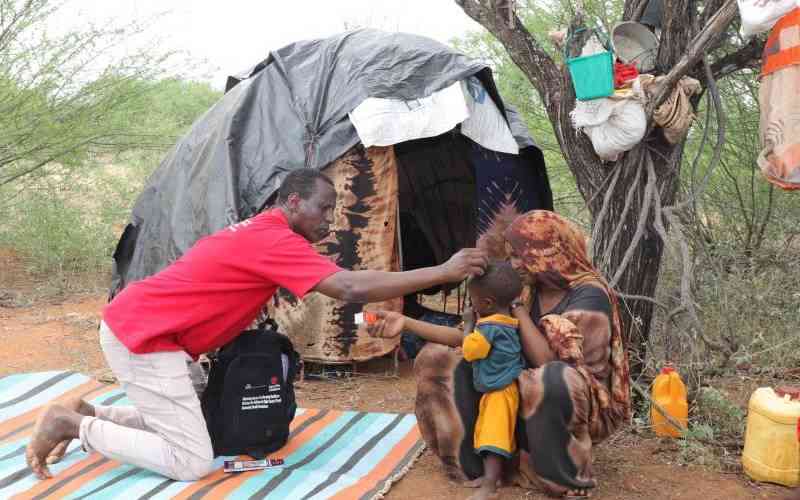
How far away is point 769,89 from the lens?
3676 millimetres

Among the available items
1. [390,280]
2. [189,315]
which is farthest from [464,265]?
[189,315]

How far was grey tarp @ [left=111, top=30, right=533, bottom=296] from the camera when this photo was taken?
196 inches

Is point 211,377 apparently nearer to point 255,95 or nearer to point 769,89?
point 255,95

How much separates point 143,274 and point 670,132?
3391 millimetres

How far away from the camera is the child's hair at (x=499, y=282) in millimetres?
3160

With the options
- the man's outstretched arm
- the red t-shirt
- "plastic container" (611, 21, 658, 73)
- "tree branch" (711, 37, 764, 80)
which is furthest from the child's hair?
"tree branch" (711, 37, 764, 80)

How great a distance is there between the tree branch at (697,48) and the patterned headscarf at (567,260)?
102cm

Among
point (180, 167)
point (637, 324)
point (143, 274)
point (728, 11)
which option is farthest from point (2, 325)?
point (728, 11)

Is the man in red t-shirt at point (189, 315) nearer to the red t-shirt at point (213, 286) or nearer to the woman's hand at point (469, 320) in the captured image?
the red t-shirt at point (213, 286)

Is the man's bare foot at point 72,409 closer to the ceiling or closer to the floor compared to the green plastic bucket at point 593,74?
closer to the floor

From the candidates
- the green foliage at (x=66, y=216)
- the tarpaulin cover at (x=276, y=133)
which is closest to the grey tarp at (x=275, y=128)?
the tarpaulin cover at (x=276, y=133)

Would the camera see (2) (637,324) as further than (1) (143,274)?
No

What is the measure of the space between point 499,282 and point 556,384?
0.43 metres

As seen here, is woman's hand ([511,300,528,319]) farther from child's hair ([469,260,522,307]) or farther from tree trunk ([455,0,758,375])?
tree trunk ([455,0,758,375])
